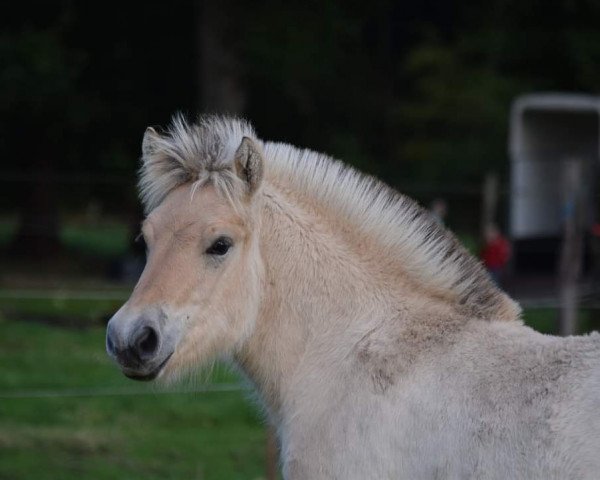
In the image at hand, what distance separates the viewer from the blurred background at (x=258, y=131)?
8453mm

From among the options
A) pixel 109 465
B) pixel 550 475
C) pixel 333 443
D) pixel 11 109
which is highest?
pixel 550 475

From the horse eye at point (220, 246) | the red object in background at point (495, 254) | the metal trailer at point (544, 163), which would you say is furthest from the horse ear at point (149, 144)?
the metal trailer at point (544, 163)

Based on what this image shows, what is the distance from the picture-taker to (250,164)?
12.9 feet

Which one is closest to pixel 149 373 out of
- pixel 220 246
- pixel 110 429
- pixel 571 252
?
pixel 220 246

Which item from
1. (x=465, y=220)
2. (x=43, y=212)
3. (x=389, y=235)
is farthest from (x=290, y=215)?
(x=465, y=220)

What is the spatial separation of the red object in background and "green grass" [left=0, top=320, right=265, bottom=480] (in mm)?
4527

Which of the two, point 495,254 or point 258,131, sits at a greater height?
point 495,254

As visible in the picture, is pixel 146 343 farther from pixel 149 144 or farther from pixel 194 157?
pixel 149 144

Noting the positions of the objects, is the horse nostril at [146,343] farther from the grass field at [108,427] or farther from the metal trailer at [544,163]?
the metal trailer at [544,163]

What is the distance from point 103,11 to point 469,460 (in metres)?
18.6

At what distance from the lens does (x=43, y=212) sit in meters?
19.2

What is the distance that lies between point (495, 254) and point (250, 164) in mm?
9226

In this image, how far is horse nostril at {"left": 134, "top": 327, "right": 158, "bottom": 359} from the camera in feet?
11.8

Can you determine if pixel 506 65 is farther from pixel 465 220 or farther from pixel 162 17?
pixel 162 17
